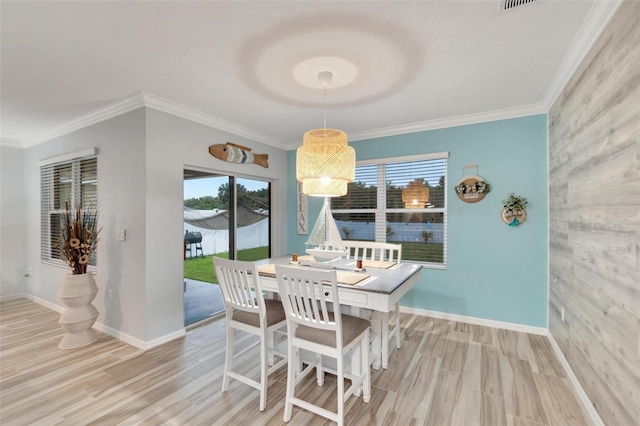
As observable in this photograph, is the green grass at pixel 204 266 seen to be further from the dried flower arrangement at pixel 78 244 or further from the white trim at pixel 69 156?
the white trim at pixel 69 156

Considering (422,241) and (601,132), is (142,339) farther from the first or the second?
(601,132)

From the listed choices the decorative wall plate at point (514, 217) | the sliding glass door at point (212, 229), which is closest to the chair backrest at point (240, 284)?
the sliding glass door at point (212, 229)

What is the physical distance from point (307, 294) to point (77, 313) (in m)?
2.77

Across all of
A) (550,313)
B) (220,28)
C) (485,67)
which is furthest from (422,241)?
(220,28)

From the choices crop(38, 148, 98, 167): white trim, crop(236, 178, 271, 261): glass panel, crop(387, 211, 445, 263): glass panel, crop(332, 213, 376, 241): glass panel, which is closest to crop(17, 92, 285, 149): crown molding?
crop(38, 148, 98, 167): white trim

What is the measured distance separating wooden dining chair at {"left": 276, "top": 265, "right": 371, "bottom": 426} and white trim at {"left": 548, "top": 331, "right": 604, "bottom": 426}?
1.42 metres

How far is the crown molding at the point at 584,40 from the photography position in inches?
66.0

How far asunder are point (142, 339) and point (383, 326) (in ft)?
7.97

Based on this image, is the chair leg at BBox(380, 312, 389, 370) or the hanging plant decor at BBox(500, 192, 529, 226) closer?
the chair leg at BBox(380, 312, 389, 370)

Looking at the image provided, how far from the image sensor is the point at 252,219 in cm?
445

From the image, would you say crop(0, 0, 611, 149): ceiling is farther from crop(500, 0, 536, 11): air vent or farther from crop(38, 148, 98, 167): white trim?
crop(38, 148, 98, 167): white trim

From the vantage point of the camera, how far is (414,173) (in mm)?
3990

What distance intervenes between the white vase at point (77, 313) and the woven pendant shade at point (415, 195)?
3.93 meters

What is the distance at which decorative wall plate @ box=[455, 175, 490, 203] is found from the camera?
3494 mm
